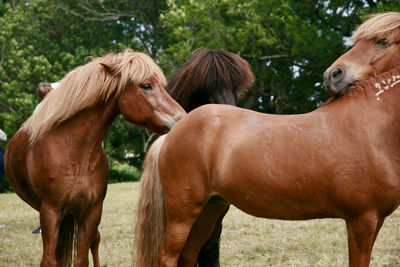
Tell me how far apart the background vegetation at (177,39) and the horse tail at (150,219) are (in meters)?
11.0

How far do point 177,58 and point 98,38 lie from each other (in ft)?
30.5

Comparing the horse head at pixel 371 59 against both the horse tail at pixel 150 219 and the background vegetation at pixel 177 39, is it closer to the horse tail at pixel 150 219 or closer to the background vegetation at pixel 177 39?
the horse tail at pixel 150 219

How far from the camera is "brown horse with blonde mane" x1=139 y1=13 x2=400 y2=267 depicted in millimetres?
2234

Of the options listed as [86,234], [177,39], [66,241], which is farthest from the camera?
[177,39]

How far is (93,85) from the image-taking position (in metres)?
3.32

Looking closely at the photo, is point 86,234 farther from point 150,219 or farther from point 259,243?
point 259,243

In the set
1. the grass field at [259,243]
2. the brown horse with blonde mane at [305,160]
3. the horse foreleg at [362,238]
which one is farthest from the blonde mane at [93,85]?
the grass field at [259,243]

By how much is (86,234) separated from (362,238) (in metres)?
2.14

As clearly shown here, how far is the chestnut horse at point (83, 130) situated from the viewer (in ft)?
10.6

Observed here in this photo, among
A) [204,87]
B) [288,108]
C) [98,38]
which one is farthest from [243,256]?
[98,38]

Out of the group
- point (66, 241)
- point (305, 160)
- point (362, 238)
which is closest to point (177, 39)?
point (66, 241)

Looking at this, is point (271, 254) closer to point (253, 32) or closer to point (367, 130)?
point (367, 130)

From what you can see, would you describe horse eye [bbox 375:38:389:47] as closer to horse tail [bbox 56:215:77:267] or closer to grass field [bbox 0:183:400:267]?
horse tail [bbox 56:215:77:267]

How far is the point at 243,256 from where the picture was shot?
5.09 m
